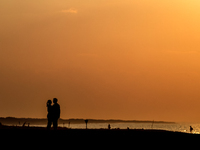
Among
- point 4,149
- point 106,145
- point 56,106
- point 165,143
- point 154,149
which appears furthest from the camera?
point 56,106

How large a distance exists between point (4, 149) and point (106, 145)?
5.73 meters

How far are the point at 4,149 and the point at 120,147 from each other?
5889 millimetres

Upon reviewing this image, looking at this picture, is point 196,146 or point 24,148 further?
point 196,146

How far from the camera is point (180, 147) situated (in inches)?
961

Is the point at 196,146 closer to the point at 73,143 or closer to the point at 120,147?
the point at 120,147

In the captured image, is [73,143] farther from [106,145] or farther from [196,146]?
[196,146]

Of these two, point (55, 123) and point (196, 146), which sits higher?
point (55, 123)

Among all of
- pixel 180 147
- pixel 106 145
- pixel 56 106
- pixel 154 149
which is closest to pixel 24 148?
pixel 106 145

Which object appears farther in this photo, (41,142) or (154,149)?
(41,142)

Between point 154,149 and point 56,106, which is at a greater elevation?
point 56,106

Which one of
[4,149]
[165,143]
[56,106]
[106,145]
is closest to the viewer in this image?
[4,149]

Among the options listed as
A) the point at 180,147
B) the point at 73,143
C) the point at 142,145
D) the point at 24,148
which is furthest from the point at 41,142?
the point at 180,147

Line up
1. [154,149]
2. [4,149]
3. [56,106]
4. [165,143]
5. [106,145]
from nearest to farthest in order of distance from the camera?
[4,149] < [154,149] < [106,145] < [165,143] < [56,106]

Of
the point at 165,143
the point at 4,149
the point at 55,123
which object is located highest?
the point at 55,123
